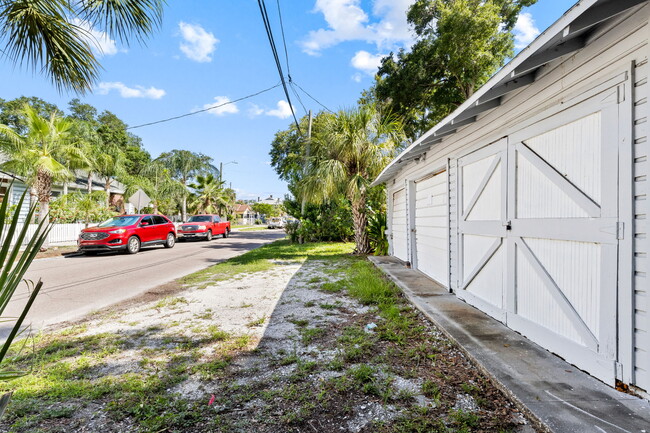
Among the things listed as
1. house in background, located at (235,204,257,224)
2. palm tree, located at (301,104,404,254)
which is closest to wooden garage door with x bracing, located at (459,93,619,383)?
palm tree, located at (301,104,404,254)

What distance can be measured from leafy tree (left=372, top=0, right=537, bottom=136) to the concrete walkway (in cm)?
1487

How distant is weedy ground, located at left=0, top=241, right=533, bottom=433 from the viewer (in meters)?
2.26

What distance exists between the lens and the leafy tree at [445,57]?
14805 millimetres

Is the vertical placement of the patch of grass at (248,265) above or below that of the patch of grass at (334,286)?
below

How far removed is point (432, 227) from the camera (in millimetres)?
6719

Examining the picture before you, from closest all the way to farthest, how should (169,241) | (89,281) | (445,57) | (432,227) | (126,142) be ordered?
(432,227), (89,281), (169,241), (445,57), (126,142)

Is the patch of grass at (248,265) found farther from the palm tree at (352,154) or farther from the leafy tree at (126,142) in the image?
the leafy tree at (126,142)

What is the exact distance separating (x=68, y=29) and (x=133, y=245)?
9.83 metres

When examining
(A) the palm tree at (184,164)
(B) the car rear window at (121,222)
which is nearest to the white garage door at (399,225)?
(B) the car rear window at (121,222)

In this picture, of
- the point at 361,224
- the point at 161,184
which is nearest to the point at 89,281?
the point at 361,224

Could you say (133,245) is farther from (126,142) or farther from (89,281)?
(126,142)

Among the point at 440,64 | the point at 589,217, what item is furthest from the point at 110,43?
the point at 440,64

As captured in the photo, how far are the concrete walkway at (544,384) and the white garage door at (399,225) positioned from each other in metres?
5.02

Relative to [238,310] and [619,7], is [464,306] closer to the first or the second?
[238,310]
